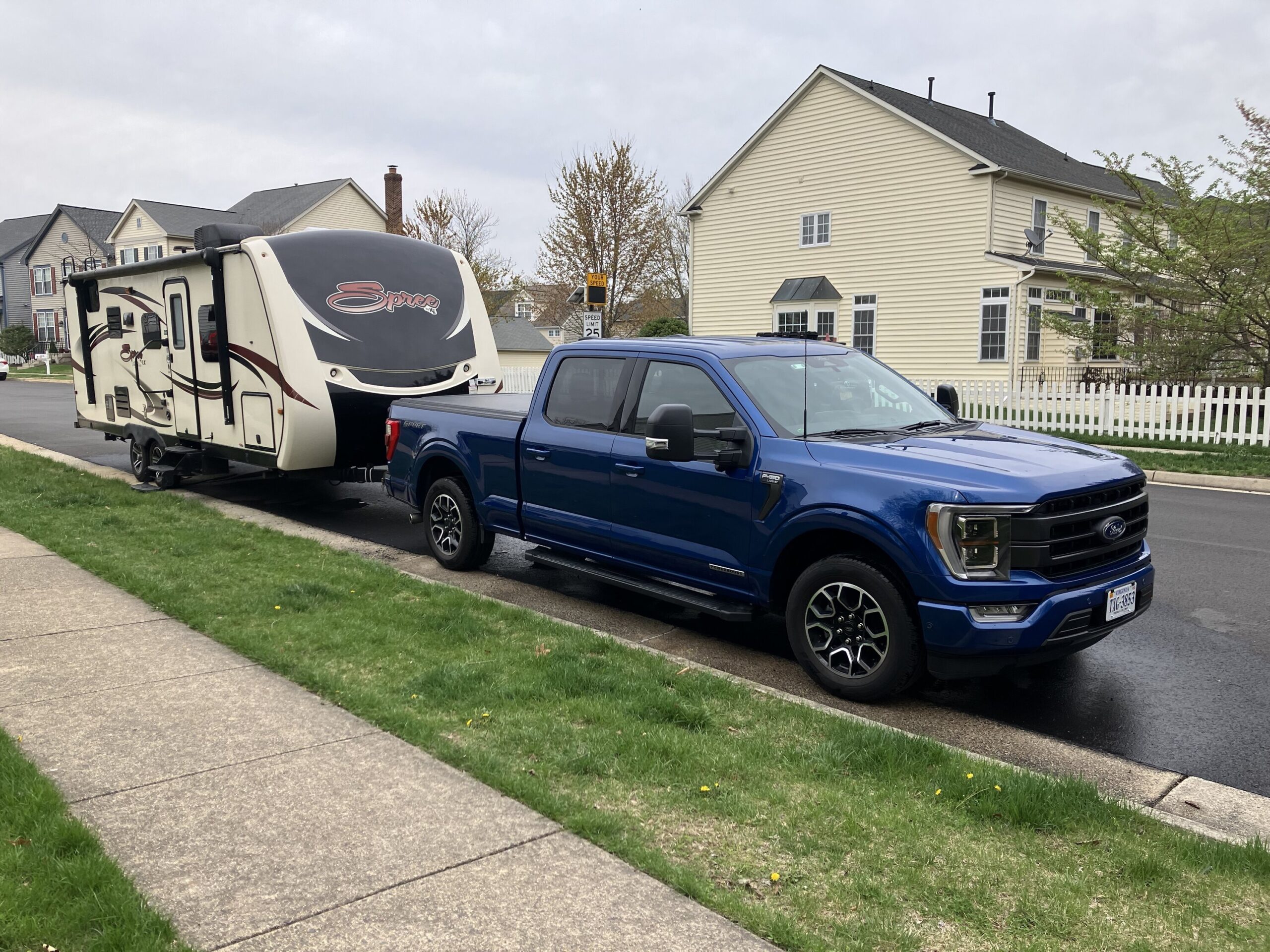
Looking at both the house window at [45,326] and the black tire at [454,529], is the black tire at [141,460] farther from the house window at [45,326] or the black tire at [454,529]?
the house window at [45,326]

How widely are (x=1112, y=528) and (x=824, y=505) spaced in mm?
1428

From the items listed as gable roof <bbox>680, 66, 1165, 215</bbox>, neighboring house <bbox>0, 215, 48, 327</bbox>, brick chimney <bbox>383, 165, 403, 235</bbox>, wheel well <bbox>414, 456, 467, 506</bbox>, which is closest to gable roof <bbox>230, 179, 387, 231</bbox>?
brick chimney <bbox>383, 165, 403, 235</bbox>

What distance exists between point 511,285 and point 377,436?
3720cm

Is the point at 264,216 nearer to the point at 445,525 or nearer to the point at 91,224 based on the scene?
the point at 91,224

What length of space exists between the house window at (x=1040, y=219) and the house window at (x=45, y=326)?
61.4 metres

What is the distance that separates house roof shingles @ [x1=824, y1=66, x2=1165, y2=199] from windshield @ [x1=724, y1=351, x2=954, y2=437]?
70.9 ft

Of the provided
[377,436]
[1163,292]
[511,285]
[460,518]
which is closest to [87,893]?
[460,518]

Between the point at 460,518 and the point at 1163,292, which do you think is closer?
the point at 460,518

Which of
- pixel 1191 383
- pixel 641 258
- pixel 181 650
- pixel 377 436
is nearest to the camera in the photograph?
pixel 181 650

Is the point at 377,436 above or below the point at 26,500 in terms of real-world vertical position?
above

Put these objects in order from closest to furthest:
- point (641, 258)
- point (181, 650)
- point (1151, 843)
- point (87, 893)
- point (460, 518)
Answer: point (87, 893)
point (1151, 843)
point (181, 650)
point (460, 518)
point (641, 258)

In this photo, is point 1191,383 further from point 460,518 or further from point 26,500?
point 26,500

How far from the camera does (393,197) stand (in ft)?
145

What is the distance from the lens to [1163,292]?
18.5 meters
